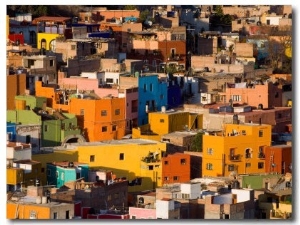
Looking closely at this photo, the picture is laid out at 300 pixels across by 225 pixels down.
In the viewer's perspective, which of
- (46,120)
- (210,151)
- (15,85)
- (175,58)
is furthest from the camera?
(175,58)

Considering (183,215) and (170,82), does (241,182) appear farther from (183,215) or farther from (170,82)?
(170,82)

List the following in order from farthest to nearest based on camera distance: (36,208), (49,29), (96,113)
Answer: (49,29), (96,113), (36,208)

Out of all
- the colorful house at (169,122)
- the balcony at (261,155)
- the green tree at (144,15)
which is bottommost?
the balcony at (261,155)

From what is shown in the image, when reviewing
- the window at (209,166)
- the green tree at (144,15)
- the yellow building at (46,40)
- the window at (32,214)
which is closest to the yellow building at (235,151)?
the window at (209,166)

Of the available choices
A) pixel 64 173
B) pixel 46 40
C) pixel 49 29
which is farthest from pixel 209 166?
pixel 49 29

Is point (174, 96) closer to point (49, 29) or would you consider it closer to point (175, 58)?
point (175, 58)

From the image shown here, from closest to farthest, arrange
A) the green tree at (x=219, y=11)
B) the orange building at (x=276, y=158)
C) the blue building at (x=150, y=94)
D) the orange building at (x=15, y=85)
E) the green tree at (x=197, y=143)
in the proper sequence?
the orange building at (x=276, y=158) → the green tree at (x=197, y=143) → the orange building at (x=15, y=85) → the blue building at (x=150, y=94) → the green tree at (x=219, y=11)

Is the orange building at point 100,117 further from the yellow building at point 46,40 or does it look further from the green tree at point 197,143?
the yellow building at point 46,40
